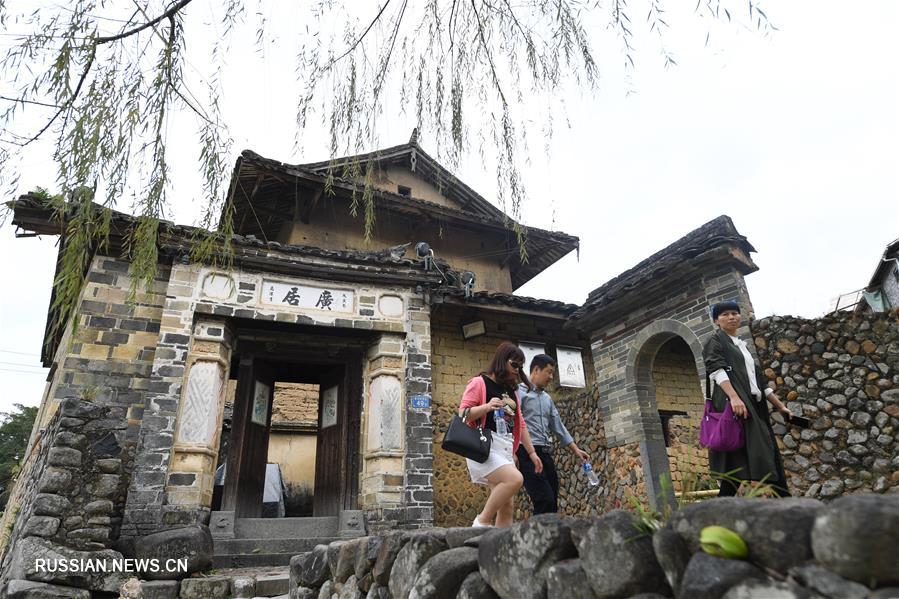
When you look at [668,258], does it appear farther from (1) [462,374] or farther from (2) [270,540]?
→ (2) [270,540]

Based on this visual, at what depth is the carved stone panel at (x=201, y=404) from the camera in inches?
249

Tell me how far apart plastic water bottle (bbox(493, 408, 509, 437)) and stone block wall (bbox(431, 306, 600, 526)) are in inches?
187

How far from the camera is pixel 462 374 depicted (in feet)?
28.8

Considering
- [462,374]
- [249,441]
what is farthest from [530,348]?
[249,441]

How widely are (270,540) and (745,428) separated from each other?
5.37 m

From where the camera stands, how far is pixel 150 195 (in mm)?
2412

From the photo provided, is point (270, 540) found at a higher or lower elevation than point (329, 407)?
lower

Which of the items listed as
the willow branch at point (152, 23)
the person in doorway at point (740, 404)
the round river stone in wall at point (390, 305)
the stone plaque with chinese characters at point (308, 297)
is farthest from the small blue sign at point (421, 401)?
the willow branch at point (152, 23)

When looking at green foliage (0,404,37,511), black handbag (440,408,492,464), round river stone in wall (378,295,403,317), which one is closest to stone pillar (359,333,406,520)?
round river stone in wall (378,295,403,317)

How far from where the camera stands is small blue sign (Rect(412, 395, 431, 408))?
7.24 meters

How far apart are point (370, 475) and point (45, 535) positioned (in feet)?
11.2

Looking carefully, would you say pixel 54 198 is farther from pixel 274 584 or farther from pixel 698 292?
pixel 698 292

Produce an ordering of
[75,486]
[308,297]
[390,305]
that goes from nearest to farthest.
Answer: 1. [75,486]
2. [308,297]
3. [390,305]

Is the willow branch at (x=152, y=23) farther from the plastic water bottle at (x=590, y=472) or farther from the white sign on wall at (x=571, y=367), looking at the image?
the white sign on wall at (x=571, y=367)
